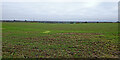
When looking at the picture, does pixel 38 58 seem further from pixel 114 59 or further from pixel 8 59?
pixel 114 59

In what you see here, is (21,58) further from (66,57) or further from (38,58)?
(66,57)

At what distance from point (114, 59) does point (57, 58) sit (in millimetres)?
3752

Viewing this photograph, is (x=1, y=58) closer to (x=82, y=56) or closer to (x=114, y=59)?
(x=82, y=56)

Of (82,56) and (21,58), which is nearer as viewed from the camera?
(21,58)

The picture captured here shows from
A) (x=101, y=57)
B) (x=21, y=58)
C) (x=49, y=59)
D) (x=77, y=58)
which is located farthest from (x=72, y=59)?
(x=21, y=58)

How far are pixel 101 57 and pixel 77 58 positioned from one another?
1707 millimetres

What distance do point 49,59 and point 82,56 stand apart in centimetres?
232

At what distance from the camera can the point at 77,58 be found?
7.44 metres

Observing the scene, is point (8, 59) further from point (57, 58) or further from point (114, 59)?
point (114, 59)

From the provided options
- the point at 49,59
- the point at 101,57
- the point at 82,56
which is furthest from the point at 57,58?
the point at 101,57

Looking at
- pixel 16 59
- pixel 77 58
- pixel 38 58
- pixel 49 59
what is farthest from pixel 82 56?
pixel 16 59

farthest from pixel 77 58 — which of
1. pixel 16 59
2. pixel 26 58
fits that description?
pixel 16 59

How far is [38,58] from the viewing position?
730 centimetres

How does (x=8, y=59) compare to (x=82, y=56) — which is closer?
(x=8, y=59)
